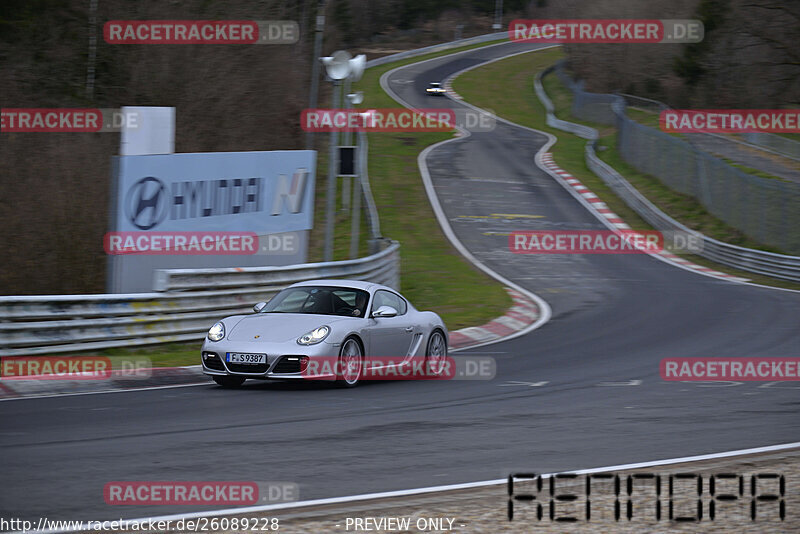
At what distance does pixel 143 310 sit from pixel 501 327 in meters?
7.25

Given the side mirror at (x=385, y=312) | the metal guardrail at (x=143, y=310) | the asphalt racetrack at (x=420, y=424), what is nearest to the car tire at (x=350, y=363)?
the asphalt racetrack at (x=420, y=424)

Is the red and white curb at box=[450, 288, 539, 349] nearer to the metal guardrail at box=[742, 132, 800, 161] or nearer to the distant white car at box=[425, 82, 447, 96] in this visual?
the metal guardrail at box=[742, 132, 800, 161]

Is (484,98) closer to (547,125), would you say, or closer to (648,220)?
(547,125)

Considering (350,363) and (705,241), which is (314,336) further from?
(705,241)

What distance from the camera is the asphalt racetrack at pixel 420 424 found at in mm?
7031

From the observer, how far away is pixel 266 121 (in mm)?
42312

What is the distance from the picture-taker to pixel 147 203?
15.4m

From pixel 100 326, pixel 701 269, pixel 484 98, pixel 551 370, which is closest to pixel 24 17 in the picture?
pixel 701 269

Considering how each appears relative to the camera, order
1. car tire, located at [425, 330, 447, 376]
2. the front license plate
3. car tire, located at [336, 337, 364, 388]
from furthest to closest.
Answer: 1. car tire, located at [425, 330, 447, 376]
2. car tire, located at [336, 337, 364, 388]
3. the front license plate

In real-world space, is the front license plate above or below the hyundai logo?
below

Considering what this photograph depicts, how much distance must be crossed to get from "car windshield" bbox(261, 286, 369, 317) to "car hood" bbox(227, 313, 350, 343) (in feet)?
0.91

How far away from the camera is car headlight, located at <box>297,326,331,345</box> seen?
37.7ft

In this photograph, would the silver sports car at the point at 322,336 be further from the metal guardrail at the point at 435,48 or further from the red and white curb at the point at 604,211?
the metal guardrail at the point at 435,48

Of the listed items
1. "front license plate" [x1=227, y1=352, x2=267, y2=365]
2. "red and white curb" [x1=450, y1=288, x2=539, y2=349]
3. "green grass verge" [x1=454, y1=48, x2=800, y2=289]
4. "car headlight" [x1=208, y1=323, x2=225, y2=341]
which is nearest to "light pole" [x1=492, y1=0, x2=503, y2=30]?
"green grass verge" [x1=454, y1=48, x2=800, y2=289]
